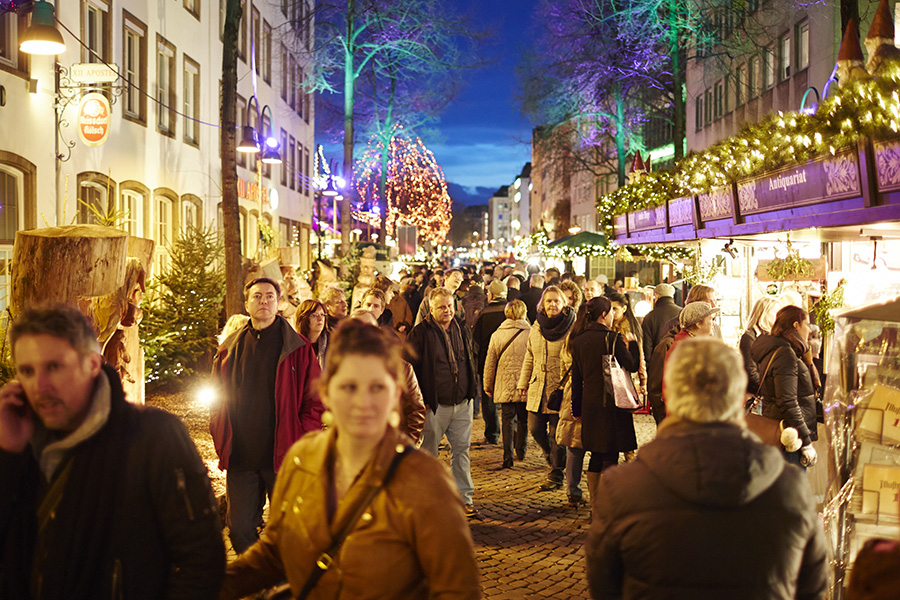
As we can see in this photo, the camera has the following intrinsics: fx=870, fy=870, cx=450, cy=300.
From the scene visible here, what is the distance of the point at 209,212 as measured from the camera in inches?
836

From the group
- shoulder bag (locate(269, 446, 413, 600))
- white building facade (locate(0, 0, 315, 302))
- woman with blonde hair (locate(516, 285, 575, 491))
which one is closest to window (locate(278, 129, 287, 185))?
white building facade (locate(0, 0, 315, 302))

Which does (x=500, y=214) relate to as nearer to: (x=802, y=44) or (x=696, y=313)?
(x=802, y=44)

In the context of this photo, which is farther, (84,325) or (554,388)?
(554,388)

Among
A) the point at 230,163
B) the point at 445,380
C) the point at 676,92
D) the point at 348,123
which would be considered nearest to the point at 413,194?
the point at 348,123

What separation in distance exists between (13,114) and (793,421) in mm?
10244

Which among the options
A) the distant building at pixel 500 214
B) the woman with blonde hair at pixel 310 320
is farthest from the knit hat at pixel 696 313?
the distant building at pixel 500 214

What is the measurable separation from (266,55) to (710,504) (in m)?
27.8

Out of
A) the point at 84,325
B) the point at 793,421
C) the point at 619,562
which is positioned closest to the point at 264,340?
the point at 84,325

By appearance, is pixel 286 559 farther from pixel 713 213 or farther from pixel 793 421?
pixel 713 213

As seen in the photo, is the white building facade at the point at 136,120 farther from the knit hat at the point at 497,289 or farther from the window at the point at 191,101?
the knit hat at the point at 497,289

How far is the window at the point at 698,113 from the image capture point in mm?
35938

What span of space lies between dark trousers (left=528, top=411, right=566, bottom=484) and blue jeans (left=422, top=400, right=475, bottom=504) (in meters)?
1.35

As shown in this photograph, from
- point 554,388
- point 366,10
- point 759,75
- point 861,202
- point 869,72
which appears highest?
→ point 366,10

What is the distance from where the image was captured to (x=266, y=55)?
2830 centimetres
